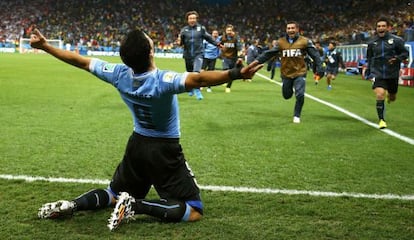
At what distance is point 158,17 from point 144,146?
6311cm

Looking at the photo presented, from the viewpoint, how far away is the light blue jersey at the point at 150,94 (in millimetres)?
3971

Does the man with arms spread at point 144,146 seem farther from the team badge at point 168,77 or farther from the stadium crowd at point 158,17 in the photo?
the stadium crowd at point 158,17

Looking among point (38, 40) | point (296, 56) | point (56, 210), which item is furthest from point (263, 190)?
point (296, 56)

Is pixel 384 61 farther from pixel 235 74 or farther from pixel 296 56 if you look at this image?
pixel 235 74

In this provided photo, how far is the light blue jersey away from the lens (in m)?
3.97

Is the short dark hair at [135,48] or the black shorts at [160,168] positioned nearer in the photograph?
the short dark hair at [135,48]

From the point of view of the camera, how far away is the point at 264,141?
820 cm

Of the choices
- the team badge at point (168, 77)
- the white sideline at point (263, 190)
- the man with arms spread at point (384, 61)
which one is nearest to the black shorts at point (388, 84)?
the man with arms spread at point (384, 61)

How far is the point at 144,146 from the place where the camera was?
169 inches

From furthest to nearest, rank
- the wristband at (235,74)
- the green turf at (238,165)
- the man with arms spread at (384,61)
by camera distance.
Answer: the man with arms spread at (384,61) → the green turf at (238,165) → the wristband at (235,74)

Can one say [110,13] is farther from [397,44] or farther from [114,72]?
[114,72]

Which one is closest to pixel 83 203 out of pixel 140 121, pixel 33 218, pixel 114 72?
pixel 33 218

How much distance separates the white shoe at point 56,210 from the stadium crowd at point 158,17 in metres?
51.5

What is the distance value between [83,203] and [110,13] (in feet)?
212
